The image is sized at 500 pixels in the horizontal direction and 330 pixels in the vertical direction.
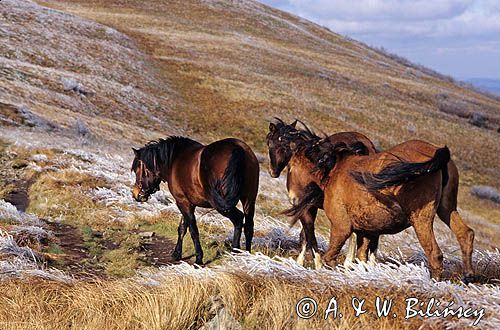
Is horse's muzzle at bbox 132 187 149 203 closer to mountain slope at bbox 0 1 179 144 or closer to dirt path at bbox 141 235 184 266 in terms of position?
dirt path at bbox 141 235 184 266

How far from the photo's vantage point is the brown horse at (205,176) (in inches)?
356

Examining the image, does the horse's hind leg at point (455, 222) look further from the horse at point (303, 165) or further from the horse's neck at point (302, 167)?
the horse's neck at point (302, 167)

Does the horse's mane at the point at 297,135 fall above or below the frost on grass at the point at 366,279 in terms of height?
above

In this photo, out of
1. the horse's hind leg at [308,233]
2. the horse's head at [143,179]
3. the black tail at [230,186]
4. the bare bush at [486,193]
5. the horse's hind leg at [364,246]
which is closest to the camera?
the horse's hind leg at [364,246]

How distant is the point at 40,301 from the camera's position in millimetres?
5457

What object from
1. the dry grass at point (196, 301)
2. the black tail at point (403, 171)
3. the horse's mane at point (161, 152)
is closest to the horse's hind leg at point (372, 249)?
the black tail at point (403, 171)

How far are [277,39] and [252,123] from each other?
38.6 m

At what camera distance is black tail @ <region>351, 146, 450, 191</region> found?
5.53m

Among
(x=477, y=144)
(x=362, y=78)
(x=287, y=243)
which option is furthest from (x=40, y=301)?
(x=362, y=78)

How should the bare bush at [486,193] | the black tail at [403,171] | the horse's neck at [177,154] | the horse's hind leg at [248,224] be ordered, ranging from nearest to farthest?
the black tail at [403,171] < the horse's hind leg at [248,224] < the horse's neck at [177,154] < the bare bush at [486,193]

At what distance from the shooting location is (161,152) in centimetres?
996

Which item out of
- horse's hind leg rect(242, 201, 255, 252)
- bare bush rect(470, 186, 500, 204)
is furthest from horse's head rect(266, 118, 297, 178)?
bare bush rect(470, 186, 500, 204)

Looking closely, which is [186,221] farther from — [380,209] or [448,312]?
[448,312]

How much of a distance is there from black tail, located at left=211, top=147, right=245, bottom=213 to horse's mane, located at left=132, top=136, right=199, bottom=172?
1245 millimetres
